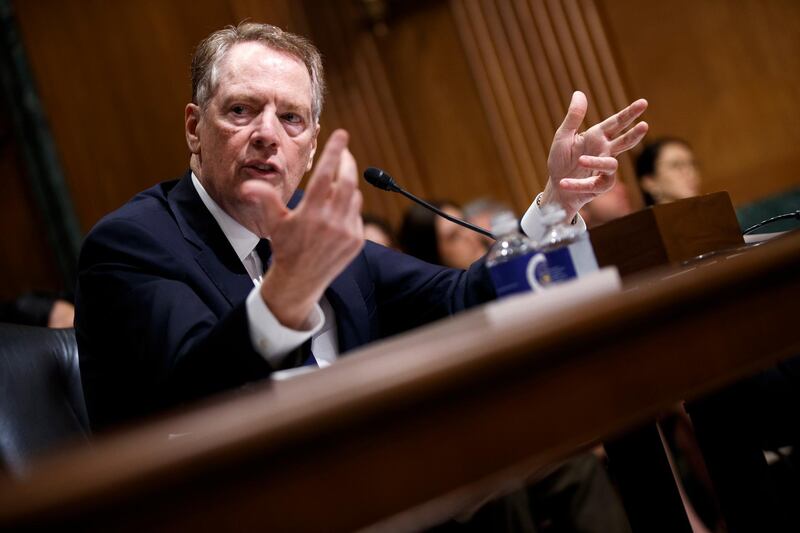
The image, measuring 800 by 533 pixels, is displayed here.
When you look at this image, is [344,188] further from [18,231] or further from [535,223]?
[18,231]

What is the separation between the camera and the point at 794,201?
2.88 metres

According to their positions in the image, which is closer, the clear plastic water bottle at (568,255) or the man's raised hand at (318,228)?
the man's raised hand at (318,228)

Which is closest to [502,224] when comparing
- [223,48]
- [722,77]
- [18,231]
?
[223,48]

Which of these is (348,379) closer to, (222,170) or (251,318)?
(251,318)

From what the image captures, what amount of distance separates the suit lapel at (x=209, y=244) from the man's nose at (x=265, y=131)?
0.51 ft

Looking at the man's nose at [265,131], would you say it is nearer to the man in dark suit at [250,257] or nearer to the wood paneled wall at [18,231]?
the man in dark suit at [250,257]

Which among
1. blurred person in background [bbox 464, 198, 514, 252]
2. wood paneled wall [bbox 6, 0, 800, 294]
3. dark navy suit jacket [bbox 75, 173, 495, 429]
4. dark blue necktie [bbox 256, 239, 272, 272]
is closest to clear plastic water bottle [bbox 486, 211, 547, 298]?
dark navy suit jacket [bbox 75, 173, 495, 429]

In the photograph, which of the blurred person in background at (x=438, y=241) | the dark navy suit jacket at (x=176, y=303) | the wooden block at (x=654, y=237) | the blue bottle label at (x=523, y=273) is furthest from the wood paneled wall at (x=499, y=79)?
the blue bottle label at (x=523, y=273)

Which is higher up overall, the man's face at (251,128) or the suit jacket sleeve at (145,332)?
the man's face at (251,128)

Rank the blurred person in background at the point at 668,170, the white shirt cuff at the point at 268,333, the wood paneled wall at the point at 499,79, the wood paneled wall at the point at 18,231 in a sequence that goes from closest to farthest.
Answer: the white shirt cuff at the point at 268,333, the blurred person in background at the point at 668,170, the wood paneled wall at the point at 499,79, the wood paneled wall at the point at 18,231

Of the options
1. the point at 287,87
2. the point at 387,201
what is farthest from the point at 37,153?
the point at 287,87

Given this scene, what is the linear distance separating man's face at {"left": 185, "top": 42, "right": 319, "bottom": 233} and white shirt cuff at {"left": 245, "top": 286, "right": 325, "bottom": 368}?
0.55 metres

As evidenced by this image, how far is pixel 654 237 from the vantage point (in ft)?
3.72

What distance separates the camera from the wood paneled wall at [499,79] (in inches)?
158
